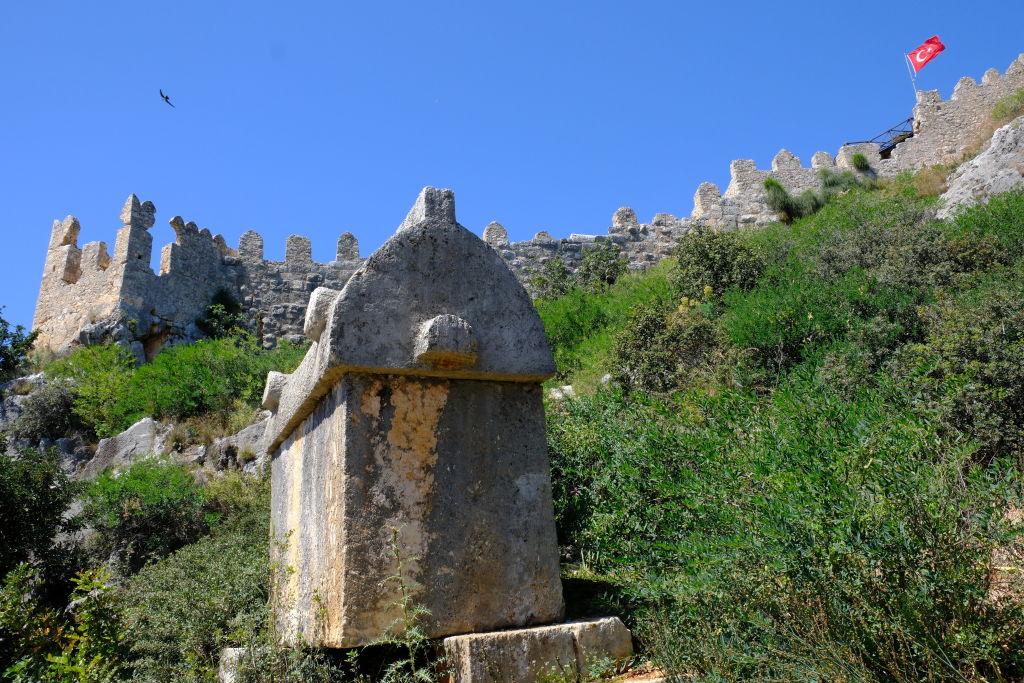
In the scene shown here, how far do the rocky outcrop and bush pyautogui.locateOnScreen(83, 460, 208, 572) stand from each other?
12.5 metres

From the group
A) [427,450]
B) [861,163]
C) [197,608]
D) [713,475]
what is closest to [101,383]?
[197,608]

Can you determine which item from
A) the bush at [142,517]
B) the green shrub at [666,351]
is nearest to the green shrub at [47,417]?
the bush at [142,517]

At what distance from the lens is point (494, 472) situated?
3.17 m

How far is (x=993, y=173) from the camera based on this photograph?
14516 mm

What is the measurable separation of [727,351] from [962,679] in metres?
7.39

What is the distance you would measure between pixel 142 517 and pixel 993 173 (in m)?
15.4

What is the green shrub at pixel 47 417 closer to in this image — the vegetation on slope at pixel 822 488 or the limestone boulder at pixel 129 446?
the limestone boulder at pixel 129 446

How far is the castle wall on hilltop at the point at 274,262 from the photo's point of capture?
60.7 feet

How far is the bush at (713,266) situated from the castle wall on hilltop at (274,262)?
457 cm

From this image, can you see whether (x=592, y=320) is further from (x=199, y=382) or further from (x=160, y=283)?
(x=160, y=283)

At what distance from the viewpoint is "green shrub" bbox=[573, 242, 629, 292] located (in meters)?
17.2

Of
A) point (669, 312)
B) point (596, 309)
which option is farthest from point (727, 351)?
point (596, 309)

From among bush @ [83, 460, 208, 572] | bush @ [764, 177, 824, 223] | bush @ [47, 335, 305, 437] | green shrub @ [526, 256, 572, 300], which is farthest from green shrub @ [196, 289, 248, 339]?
bush @ [764, 177, 824, 223]

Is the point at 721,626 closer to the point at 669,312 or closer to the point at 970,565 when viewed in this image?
the point at 970,565
